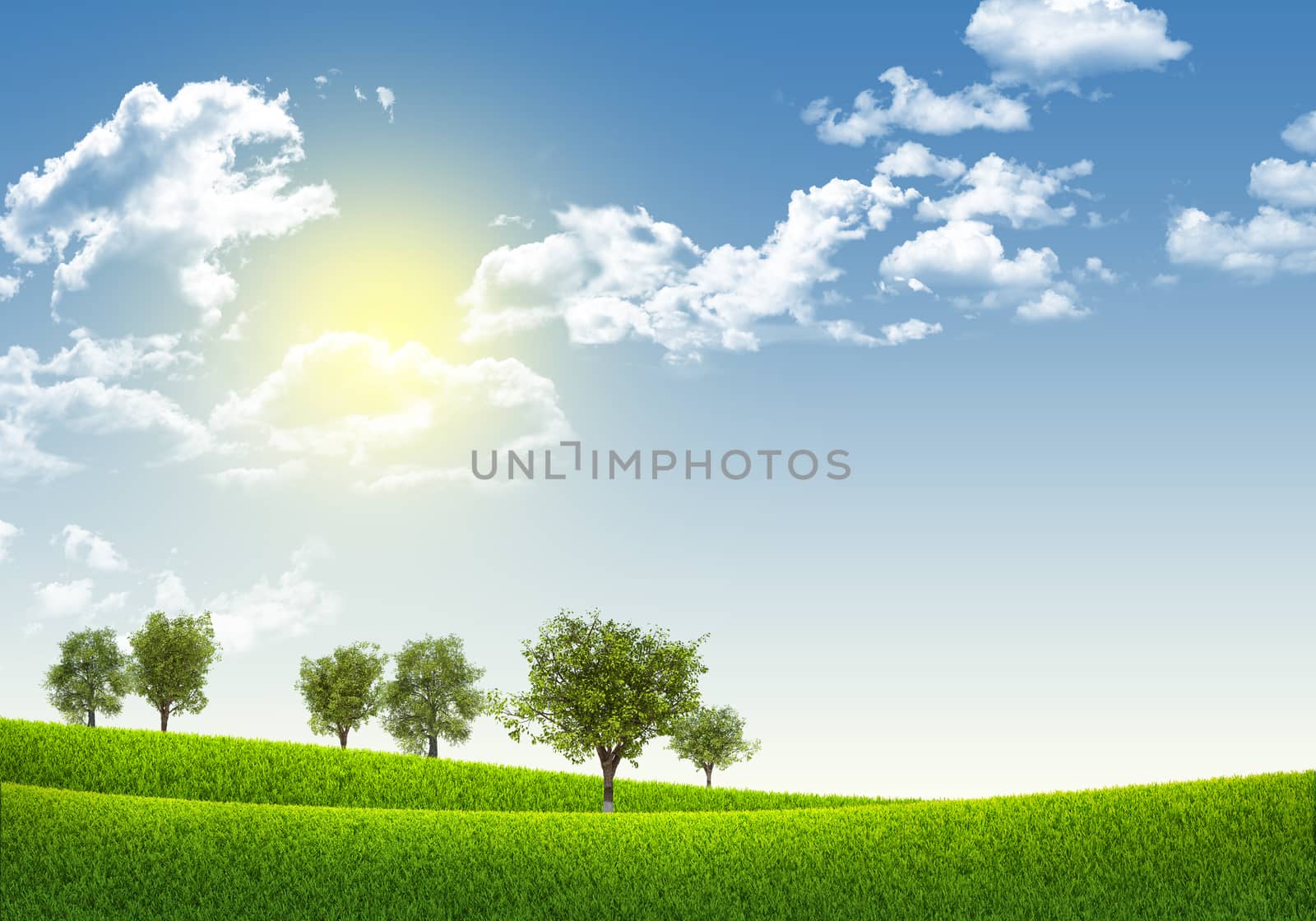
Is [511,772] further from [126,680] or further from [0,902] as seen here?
[126,680]

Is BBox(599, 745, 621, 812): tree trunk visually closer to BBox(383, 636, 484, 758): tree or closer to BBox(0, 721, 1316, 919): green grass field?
BBox(0, 721, 1316, 919): green grass field

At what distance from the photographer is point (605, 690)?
143 feet

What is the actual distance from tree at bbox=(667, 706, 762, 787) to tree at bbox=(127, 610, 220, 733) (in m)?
35.4

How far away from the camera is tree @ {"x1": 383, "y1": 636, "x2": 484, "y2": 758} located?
245ft

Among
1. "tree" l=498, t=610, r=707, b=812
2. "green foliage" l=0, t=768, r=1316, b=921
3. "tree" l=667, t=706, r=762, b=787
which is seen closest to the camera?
"green foliage" l=0, t=768, r=1316, b=921

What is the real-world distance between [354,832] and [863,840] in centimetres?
1653

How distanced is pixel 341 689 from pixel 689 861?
4993 cm

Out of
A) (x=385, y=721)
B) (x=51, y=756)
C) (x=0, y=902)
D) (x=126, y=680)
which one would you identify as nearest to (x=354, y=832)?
(x=0, y=902)

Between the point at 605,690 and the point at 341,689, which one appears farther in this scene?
the point at 341,689

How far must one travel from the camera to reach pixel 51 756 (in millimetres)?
48906

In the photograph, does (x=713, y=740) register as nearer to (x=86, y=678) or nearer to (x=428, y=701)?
(x=428, y=701)

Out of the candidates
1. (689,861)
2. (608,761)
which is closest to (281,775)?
(608,761)

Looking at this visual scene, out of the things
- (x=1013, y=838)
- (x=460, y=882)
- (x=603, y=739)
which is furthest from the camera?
(x=603, y=739)

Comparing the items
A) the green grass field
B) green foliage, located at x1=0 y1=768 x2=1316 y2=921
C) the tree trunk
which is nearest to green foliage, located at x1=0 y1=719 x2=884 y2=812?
the tree trunk
